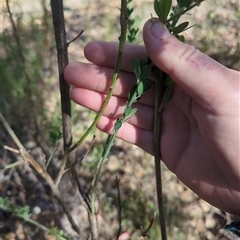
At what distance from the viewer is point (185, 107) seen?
1.19m

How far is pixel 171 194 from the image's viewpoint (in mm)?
1871

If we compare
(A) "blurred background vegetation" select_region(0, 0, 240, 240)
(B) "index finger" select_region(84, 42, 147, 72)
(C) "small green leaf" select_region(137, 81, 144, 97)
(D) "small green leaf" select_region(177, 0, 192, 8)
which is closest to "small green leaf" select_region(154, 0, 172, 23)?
(D) "small green leaf" select_region(177, 0, 192, 8)

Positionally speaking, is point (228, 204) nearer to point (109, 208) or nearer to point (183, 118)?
point (183, 118)

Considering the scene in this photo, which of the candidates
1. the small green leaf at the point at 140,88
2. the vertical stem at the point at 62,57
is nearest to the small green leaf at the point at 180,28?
the small green leaf at the point at 140,88

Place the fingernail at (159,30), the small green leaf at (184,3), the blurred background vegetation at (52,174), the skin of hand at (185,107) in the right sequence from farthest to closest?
the blurred background vegetation at (52,174), the skin of hand at (185,107), the fingernail at (159,30), the small green leaf at (184,3)

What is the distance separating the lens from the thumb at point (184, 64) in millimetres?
831

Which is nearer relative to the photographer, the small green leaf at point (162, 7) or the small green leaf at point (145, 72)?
the small green leaf at point (162, 7)

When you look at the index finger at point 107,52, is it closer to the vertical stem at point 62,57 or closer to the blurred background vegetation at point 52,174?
the vertical stem at point 62,57

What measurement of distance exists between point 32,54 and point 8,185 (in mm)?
748

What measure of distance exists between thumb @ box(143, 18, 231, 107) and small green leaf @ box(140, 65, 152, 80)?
3cm

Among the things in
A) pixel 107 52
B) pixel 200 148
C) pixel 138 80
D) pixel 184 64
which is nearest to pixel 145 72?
pixel 138 80

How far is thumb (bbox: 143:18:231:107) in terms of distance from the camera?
831 millimetres

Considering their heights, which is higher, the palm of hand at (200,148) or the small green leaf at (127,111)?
the palm of hand at (200,148)

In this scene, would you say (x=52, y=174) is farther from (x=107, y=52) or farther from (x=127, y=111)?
(x=127, y=111)
